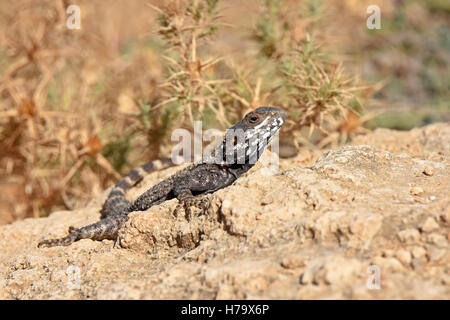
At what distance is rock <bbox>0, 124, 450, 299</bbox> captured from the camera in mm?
2686

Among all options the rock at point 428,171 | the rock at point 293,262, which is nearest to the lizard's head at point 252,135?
the rock at point 428,171

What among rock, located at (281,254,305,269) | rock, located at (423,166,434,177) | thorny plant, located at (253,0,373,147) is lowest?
rock, located at (281,254,305,269)

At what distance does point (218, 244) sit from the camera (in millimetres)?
3326

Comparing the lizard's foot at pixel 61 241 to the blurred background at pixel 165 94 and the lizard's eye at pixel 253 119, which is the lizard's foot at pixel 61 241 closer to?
the blurred background at pixel 165 94

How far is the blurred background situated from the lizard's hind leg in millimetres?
1609

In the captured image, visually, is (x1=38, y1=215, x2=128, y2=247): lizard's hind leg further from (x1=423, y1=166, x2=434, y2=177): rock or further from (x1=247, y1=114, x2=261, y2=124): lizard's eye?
(x1=423, y1=166, x2=434, y2=177): rock

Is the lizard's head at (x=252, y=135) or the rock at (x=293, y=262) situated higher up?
the lizard's head at (x=252, y=135)

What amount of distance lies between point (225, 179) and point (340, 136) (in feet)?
7.27

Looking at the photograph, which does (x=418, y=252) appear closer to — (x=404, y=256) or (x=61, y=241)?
(x=404, y=256)

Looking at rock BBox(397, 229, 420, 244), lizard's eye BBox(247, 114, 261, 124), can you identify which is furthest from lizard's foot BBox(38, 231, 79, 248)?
rock BBox(397, 229, 420, 244)

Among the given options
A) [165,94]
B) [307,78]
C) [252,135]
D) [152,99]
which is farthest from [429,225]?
[152,99]

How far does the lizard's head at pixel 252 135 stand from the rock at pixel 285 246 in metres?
0.86

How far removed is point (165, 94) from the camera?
6074 mm

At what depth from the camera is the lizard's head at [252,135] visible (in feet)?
15.5
